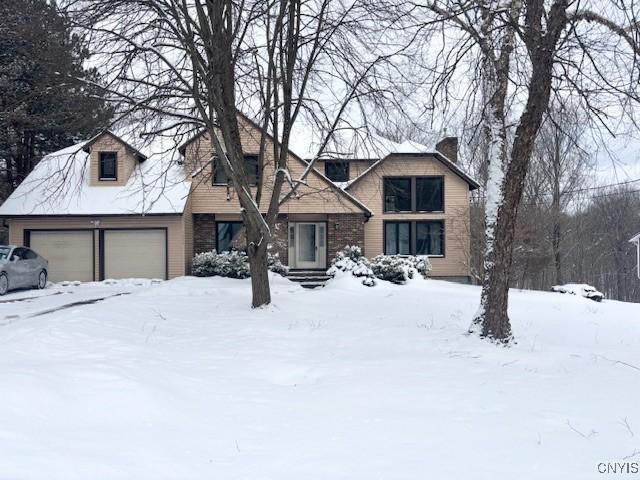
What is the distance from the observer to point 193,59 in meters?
10.5

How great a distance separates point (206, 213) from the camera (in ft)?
76.9

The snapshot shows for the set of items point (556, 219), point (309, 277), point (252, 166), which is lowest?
point (309, 277)

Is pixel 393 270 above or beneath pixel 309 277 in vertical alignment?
above

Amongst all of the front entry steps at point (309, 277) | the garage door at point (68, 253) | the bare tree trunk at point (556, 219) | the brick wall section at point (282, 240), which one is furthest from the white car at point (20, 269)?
the bare tree trunk at point (556, 219)

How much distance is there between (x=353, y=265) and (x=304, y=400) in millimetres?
14704

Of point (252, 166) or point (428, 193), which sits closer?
point (252, 166)

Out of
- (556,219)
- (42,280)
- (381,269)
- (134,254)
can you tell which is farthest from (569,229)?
(42,280)

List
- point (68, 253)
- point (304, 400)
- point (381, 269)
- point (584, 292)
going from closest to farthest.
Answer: point (304, 400) → point (584, 292) → point (381, 269) → point (68, 253)

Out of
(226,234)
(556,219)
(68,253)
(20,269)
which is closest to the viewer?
(20,269)

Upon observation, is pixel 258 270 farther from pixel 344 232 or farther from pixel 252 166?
pixel 344 232

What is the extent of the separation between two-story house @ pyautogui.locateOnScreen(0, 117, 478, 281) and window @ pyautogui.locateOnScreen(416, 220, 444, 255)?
50 mm

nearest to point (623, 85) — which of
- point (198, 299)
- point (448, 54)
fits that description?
point (448, 54)

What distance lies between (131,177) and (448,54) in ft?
56.7

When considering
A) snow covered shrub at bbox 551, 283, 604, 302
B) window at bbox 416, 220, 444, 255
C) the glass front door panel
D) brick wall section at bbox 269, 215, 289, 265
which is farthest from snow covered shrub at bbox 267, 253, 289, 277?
snow covered shrub at bbox 551, 283, 604, 302
